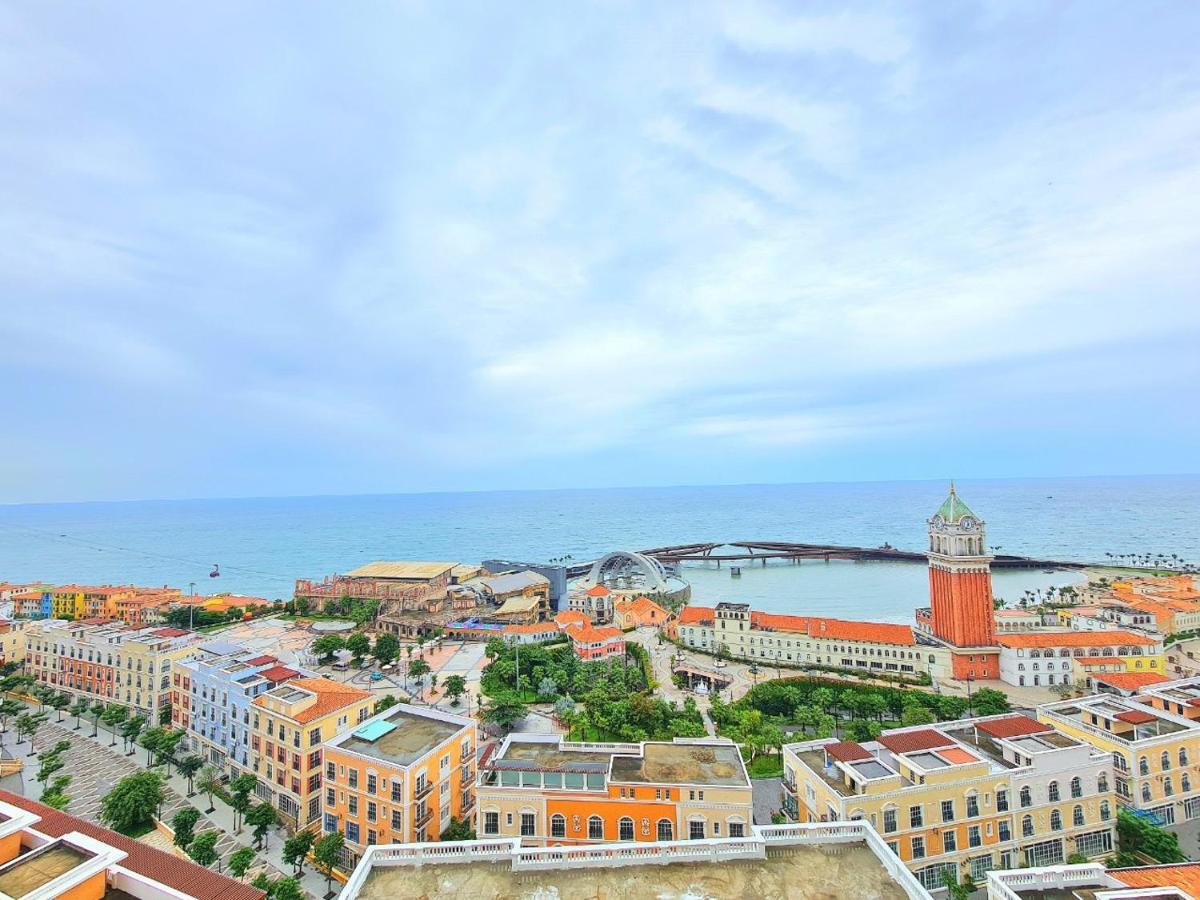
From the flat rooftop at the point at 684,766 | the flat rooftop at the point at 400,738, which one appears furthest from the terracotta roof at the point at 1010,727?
the flat rooftop at the point at 400,738

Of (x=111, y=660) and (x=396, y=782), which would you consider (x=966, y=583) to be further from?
(x=111, y=660)

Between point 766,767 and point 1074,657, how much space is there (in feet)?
104

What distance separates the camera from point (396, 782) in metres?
24.6

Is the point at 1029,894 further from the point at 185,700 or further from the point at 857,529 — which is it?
the point at 857,529

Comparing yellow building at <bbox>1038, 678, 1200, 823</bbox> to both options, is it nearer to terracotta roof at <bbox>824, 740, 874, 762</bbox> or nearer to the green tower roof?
terracotta roof at <bbox>824, 740, 874, 762</bbox>

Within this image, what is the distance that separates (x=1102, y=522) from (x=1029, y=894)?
22180 centimetres

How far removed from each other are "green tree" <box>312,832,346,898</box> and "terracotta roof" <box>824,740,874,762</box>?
70.4 ft

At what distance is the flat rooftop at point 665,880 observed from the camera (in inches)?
576

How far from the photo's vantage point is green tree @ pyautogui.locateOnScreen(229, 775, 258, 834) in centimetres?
2935

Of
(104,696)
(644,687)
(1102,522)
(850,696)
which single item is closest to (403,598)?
(104,696)

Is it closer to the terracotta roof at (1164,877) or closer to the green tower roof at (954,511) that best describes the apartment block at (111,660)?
the terracotta roof at (1164,877)

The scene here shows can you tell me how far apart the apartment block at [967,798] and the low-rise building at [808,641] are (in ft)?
83.5

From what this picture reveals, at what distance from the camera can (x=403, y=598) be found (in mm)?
76375

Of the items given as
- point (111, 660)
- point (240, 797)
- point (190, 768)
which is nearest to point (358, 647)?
point (111, 660)
